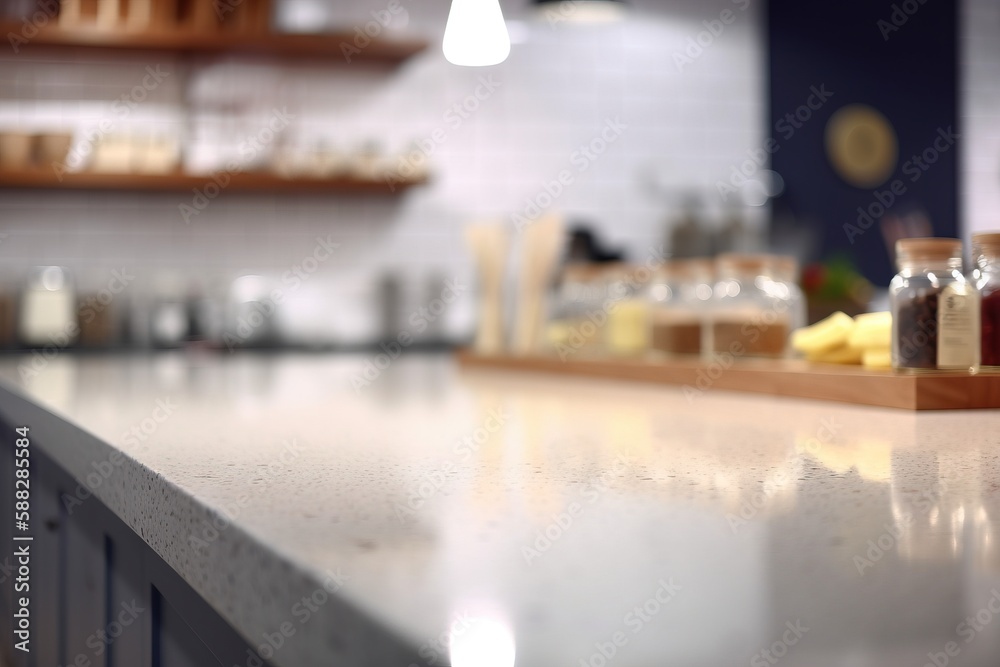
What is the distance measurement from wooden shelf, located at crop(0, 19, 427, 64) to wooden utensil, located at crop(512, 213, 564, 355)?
1.22m

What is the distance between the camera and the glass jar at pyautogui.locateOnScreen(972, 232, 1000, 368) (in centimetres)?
110

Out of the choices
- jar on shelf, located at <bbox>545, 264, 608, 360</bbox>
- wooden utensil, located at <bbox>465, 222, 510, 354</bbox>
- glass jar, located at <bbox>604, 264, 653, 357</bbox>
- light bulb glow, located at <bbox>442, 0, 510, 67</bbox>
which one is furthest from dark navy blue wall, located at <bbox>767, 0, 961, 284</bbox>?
light bulb glow, located at <bbox>442, 0, 510, 67</bbox>

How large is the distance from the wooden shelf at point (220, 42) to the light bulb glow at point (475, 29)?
4.54 feet

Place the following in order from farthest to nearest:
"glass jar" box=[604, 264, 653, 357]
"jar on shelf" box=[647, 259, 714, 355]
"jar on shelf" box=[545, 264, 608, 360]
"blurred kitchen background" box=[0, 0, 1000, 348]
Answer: "blurred kitchen background" box=[0, 0, 1000, 348], "jar on shelf" box=[545, 264, 608, 360], "glass jar" box=[604, 264, 653, 357], "jar on shelf" box=[647, 259, 714, 355]

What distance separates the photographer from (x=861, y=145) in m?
4.01

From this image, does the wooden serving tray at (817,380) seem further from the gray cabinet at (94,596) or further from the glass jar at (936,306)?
the gray cabinet at (94,596)

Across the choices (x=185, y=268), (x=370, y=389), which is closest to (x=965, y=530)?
(x=370, y=389)

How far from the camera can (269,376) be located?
6.56 feet

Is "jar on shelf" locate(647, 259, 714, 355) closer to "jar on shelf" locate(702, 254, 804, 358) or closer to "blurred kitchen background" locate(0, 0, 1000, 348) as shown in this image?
"jar on shelf" locate(702, 254, 804, 358)

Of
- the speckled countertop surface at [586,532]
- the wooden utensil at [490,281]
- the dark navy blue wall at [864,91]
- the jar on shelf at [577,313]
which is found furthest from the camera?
the dark navy blue wall at [864,91]

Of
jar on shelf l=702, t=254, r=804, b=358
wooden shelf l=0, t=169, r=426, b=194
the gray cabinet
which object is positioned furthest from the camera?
wooden shelf l=0, t=169, r=426, b=194

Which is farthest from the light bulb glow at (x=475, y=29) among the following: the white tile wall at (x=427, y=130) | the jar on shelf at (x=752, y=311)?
the white tile wall at (x=427, y=130)

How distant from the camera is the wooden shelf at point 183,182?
3074mm

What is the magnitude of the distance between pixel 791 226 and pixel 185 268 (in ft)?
6.79
